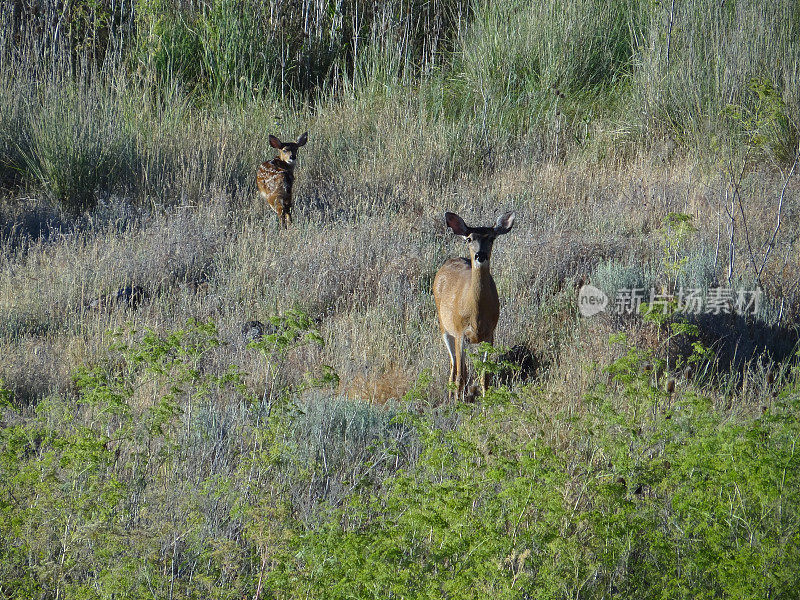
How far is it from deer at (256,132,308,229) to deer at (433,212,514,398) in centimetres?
292

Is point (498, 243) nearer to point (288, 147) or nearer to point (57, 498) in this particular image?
point (288, 147)

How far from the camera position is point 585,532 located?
10.2 ft

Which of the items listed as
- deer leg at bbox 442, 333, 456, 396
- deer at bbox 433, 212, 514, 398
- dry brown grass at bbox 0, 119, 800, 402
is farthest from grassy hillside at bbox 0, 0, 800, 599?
deer at bbox 433, 212, 514, 398

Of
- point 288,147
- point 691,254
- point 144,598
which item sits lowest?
point 144,598

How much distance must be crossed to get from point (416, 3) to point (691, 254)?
7.36m

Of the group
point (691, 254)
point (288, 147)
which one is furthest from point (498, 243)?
point (288, 147)

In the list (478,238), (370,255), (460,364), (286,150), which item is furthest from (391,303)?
(286,150)

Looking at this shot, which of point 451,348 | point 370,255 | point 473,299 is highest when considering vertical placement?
point 473,299

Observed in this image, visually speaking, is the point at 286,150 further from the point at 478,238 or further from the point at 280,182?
the point at 478,238

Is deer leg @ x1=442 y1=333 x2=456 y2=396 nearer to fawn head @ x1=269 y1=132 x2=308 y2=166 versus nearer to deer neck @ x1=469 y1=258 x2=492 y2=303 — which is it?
deer neck @ x1=469 y1=258 x2=492 y2=303

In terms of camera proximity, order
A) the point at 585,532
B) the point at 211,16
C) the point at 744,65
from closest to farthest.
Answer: the point at 585,532
the point at 744,65
the point at 211,16

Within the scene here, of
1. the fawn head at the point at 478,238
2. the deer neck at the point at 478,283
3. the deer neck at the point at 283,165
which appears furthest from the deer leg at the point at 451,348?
the deer neck at the point at 283,165

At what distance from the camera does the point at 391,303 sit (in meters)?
6.35

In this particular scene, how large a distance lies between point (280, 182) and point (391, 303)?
6.97ft
